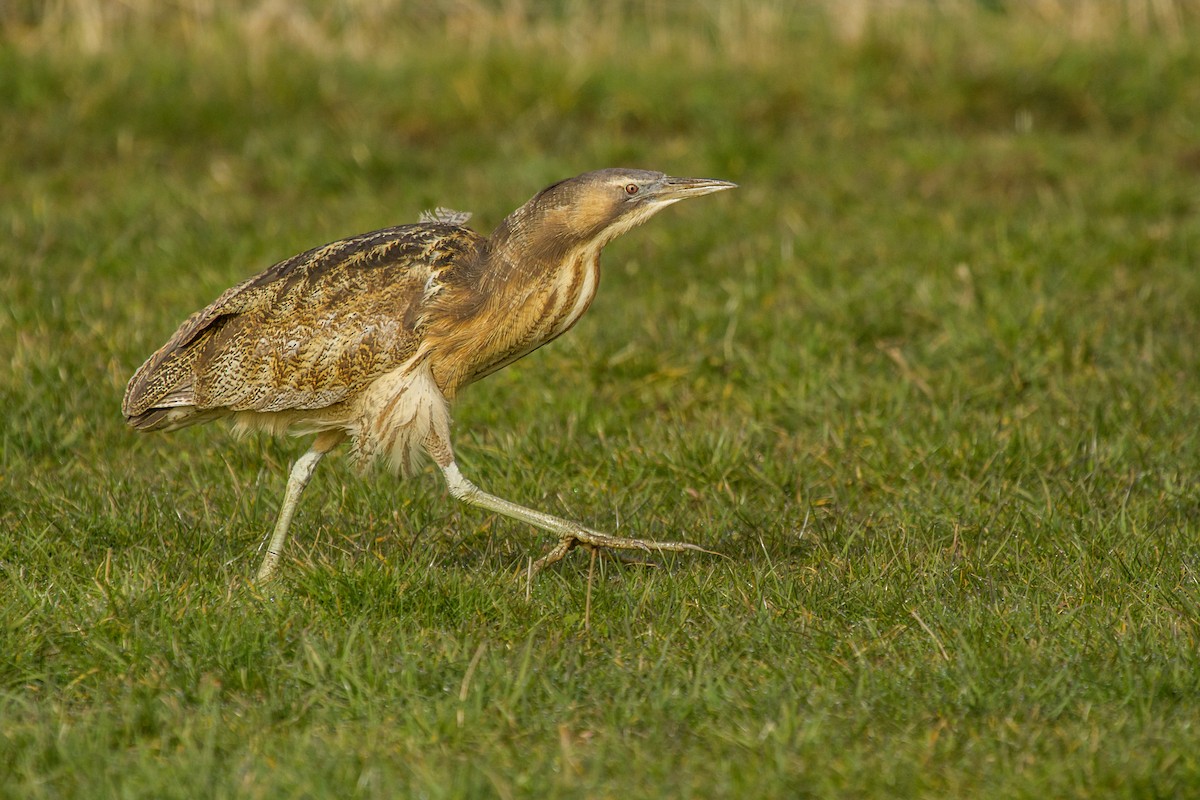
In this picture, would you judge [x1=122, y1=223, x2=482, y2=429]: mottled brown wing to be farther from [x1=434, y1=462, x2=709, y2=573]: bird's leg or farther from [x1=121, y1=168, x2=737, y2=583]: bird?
[x1=434, y1=462, x2=709, y2=573]: bird's leg

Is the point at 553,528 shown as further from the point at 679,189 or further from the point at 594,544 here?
the point at 679,189

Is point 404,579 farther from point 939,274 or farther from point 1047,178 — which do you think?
point 1047,178

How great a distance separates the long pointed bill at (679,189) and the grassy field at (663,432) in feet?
3.65

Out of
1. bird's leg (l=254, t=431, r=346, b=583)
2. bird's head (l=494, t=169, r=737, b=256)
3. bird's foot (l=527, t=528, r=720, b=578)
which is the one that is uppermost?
bird's head (l=494, t=169, r=737, b=256)

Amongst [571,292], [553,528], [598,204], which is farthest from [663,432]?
[598,204]

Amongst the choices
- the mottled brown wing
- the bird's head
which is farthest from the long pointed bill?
the mottled brown wing

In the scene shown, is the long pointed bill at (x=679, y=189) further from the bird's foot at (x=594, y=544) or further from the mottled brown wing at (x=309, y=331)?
the bird's foot at (x=594, y=544)

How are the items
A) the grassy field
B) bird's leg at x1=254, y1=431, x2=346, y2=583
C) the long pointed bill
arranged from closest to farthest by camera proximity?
the grassy field < the long pointed bill < bird's leg at x1=254, y1=431, x2=346, y2=583

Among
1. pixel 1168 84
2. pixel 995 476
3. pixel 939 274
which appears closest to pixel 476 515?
pixel 995 476

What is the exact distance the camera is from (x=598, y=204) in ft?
15.9

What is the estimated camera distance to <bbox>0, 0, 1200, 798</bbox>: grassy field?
3.87 meters

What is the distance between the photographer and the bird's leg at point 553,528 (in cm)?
497

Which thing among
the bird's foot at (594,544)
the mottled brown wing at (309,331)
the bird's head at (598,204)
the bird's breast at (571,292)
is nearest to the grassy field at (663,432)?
the bird's foot at (594,544)

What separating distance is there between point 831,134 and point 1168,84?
2.45 meters
